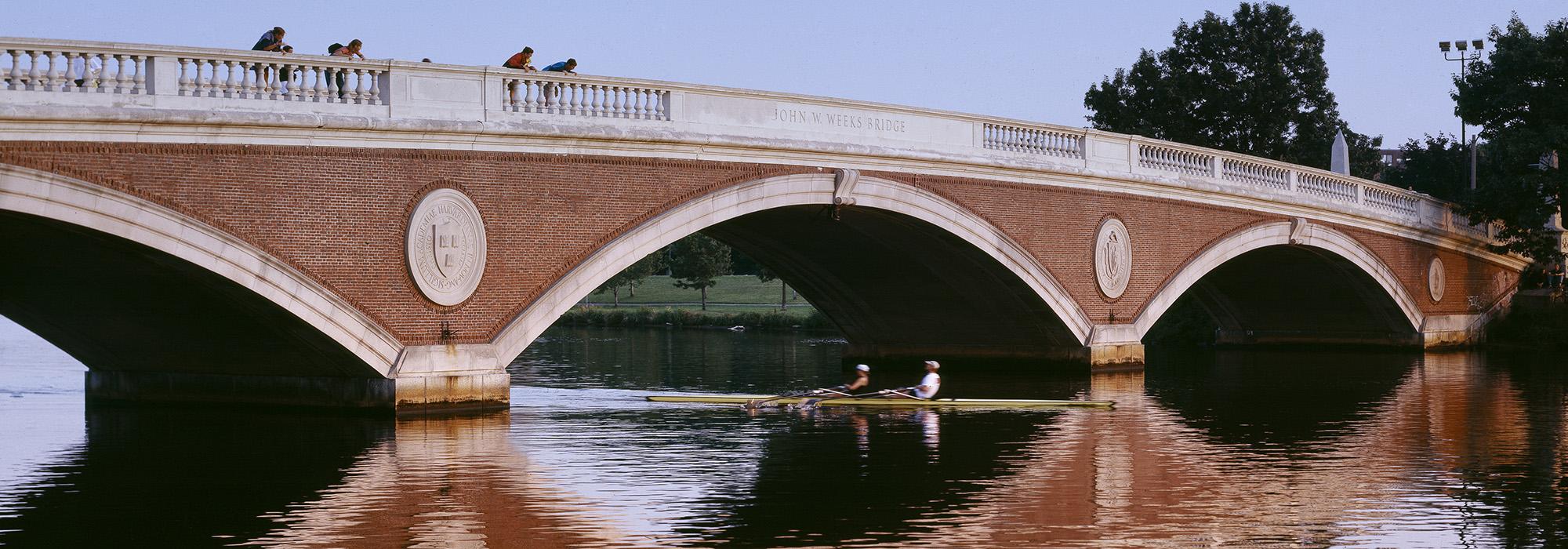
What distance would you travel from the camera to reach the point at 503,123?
21625 mm

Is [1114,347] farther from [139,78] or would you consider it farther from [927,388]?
[139,78]

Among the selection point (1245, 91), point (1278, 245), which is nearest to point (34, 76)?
point (1278, 245)

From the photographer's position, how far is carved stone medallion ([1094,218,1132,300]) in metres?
31.8

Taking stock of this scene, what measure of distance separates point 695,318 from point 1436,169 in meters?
27.4

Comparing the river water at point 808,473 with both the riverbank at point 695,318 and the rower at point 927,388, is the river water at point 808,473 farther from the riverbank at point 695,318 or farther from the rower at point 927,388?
the riverbank at point 695,318

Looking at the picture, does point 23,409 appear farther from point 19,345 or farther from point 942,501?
point 19,345

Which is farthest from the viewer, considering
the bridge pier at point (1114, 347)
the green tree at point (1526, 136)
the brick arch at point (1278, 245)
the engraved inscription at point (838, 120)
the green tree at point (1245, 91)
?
the green tree at point (1245, 91)

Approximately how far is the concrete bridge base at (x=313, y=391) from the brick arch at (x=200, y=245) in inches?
17.5

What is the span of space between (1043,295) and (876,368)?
5817 mm

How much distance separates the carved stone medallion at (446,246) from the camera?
69.1 feet

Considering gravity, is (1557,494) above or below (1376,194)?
below

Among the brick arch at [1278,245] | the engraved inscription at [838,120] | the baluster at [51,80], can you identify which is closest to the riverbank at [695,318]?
the brick arch at [1278,245]

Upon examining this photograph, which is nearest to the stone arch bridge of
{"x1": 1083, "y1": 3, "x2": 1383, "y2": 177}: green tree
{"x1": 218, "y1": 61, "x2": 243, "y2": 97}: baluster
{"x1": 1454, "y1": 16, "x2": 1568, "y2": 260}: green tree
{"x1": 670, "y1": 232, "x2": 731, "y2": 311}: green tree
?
{"x1": 218, "y1": 61, "x2": 243, "y2": 97}: baluster

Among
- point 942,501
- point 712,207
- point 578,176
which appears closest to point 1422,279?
point 712,207
